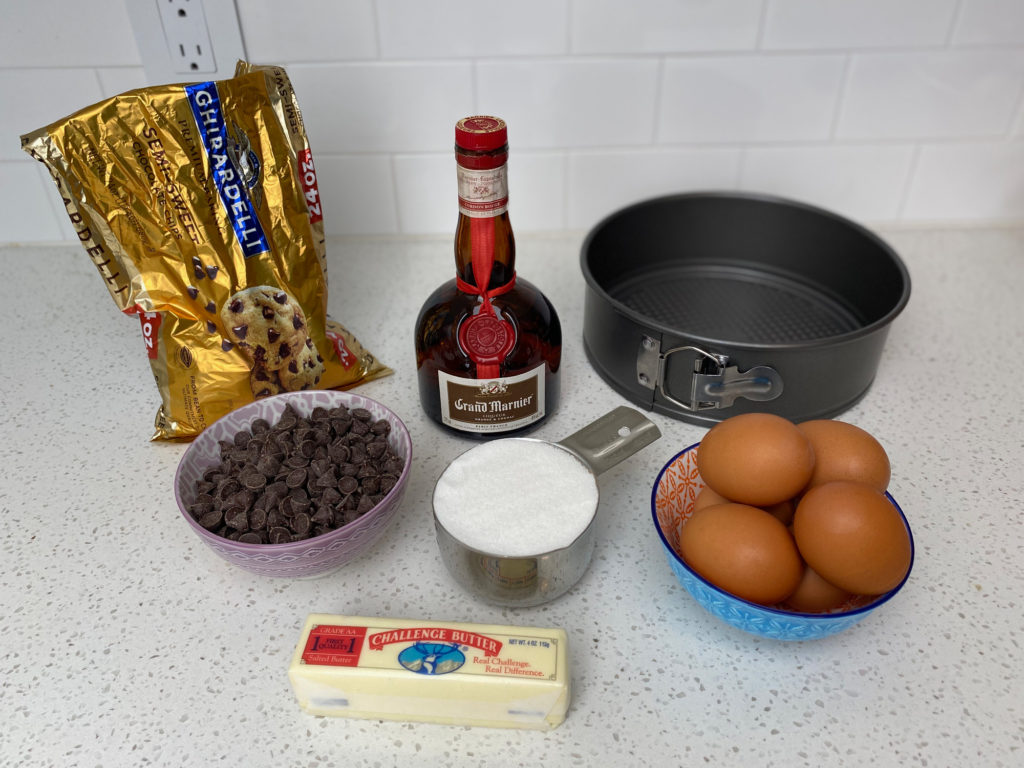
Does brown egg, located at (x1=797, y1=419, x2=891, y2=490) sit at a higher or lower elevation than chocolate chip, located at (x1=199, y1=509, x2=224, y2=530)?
higher

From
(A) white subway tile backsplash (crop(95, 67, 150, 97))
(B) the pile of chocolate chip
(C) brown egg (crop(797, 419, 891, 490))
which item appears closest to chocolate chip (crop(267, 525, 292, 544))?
(B) the pile of chocolate chip

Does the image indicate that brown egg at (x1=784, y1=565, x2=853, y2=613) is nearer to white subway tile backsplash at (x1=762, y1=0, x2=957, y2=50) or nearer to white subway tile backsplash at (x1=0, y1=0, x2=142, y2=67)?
white subway tile backsplash at (x1=762, y1=0, x2=957, y2=50)

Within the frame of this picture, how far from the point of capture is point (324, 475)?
71 centimetres

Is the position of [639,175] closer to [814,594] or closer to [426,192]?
[426,192]

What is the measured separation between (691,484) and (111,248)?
24.6 inches

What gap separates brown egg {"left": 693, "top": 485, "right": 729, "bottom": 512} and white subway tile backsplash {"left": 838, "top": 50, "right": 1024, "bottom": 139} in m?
0.76

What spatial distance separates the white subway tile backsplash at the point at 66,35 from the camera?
40.0 inches

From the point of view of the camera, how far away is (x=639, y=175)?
3.88 feet

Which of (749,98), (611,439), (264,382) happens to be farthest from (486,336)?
(749,98)

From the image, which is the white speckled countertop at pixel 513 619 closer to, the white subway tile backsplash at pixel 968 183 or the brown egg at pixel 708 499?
the brown egg at pixel 708 499

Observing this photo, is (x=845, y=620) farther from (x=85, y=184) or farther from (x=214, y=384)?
(x=85, y=184)

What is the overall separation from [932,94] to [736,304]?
44 centimetres

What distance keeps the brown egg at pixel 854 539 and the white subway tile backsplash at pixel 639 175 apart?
706 millimetres

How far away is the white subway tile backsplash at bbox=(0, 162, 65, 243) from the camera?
1.16 m
